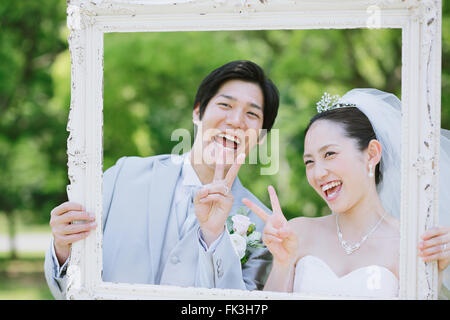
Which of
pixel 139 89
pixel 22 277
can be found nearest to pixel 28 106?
pixel 22 277

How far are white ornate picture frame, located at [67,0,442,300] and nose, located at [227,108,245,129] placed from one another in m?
0.40

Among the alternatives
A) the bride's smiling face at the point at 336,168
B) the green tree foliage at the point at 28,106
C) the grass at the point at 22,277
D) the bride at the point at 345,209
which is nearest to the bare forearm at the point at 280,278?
the bride at the point at 345,209

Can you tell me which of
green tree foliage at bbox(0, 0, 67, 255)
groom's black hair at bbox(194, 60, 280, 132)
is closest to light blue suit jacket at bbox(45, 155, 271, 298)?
groom's black hair at bbox(194, 60, 280, 132)

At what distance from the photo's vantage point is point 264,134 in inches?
86.4

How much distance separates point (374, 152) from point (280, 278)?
71 centimetres

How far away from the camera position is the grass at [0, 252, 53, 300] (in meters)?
6.42

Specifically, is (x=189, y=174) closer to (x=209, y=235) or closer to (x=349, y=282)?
(x=209, y=235)

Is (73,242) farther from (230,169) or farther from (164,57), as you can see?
(164,57)

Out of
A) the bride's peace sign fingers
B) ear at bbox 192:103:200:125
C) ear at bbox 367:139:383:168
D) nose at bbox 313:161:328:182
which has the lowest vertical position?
the bride's peace sign fingers

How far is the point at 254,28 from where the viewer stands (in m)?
2.00

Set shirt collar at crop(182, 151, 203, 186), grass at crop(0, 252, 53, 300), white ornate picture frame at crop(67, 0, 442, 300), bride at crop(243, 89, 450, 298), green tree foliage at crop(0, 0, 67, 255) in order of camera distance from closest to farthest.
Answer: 1. white ornate picture frame at crop(67, 0, 442, 300)
2. bride at crop(243, 89, 450, 298)
3. shirt collar at crop(182, 151, 203, 186)
4. grass at crop(0, 252, 53, 300)
5. green tree foliage at crop(0, 0, 67, 255)

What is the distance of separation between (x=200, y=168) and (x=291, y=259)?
2.00 feet

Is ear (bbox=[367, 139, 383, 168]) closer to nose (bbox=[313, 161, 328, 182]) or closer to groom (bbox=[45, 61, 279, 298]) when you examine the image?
nose (bbox=[313, 161, 328, 182])
